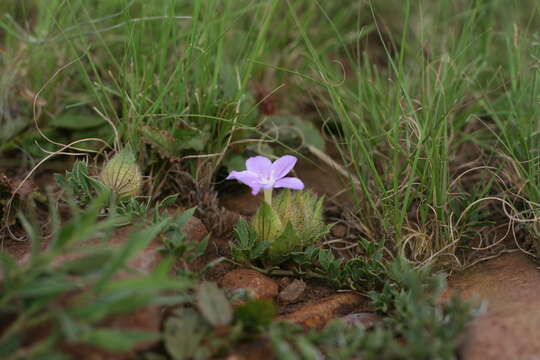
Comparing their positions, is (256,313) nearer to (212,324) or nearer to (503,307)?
(212,324)

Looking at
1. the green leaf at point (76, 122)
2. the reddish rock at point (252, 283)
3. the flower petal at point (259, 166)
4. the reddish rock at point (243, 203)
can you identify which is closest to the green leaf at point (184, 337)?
the reddish rock at point (252, 283)

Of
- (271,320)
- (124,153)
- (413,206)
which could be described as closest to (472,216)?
(413,206)

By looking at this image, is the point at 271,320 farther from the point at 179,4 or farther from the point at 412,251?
the point at 179,4

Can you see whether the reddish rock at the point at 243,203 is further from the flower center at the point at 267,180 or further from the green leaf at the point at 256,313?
the green leaf at the point at 256,313

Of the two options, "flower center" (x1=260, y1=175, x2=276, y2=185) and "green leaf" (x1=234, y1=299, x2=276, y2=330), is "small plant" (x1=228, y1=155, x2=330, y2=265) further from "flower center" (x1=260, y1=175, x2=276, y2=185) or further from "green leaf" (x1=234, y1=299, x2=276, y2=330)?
"green leaf" (x1=234, y1=299, x2=276, y2=330)

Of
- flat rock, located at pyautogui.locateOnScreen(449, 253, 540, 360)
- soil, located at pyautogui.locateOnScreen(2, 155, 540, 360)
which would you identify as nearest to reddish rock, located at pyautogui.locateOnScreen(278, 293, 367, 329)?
soil, located at pyautogui.locateOnScreen(2, 155, 540, 360)

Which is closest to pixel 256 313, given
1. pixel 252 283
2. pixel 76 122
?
pixel 252 283
